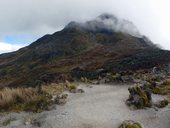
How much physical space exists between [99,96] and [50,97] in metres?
5.33

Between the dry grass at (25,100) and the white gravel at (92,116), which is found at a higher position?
the dry grass at (25,100)

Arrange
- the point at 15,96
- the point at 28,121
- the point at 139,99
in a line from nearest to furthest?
1. the point at 28,121
2. the point at 139,99
3. the point at 15,96

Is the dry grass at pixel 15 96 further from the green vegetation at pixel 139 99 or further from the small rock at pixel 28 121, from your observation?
the green vegetation at pixel 139 99

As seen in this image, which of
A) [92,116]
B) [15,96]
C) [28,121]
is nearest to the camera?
[28,121]

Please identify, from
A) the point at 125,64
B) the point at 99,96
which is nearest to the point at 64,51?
the point at 125,64

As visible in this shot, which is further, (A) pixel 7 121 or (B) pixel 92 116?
(B) pixel 92 116

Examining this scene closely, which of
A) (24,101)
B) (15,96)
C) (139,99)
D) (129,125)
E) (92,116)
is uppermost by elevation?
(15,96)

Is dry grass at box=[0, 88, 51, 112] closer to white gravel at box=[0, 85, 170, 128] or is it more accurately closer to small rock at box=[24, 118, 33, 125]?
white gravel at box=[0, 85, 170, 128]

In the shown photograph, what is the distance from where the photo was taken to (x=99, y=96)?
30.0 m

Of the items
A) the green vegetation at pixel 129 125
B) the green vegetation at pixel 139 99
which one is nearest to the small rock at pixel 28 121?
the green vegetation at pixel 129 125

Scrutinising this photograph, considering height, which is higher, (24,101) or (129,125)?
(24,101)

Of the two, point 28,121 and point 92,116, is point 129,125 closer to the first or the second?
point 92,116

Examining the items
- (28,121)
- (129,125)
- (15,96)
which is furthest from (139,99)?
(15,96)

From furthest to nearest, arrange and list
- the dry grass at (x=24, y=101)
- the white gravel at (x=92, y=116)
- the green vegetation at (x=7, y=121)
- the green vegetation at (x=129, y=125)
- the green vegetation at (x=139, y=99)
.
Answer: the green vegetation at (x=139, y=99) → the dry grass at (x=24, y=101) → the green vegetation at (x=7, y=121) → the white gravel at (x=92, y=116) → the green vegetation at (x=129, y=125)
